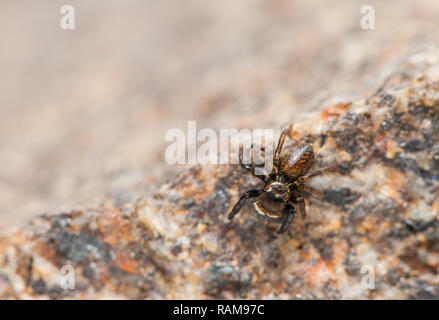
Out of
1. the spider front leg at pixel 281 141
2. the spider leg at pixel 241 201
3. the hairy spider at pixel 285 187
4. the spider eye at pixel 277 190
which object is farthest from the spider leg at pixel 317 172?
the spider leg at pixel 241 201

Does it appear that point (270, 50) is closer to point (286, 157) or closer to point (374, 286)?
point (286, 157)

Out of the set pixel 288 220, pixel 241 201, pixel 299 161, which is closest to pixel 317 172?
pixel 299 161

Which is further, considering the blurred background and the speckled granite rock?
the blurred background

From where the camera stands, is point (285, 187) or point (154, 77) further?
point (154, 77)

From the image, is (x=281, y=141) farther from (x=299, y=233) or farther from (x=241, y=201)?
(x=299, y=233)

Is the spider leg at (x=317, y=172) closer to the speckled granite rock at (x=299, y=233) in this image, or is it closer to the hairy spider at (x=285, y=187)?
the hairy spider at (x=285, y=187)

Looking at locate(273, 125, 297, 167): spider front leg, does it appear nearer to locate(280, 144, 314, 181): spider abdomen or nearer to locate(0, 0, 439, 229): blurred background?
locate(280, 144, 314, 181): spider abdomen

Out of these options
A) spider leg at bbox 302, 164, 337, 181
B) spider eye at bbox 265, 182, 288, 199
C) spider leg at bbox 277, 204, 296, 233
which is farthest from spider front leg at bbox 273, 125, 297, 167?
spider leg at bbox 277, 204, 296, 233
